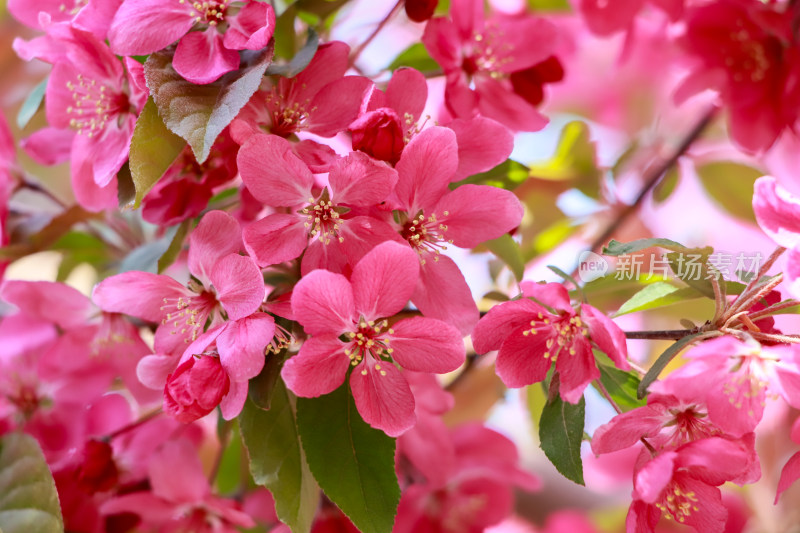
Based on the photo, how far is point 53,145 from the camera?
799mm

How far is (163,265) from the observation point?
755 millimetres

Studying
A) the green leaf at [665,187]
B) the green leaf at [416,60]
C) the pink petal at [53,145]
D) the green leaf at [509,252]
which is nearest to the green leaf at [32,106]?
the pink petal at [53,145]

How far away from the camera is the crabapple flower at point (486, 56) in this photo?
2.51 ft

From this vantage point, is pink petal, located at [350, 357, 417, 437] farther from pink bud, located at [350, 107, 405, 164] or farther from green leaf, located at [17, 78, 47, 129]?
green leaf, located at [17, 78, 47, 129]

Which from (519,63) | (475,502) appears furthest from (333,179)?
(475,502)

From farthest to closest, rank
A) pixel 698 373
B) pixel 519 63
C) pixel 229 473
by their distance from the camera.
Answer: pixel 229 473
pixel 519 63
pixel 698 373

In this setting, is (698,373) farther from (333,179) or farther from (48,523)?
(48,523)

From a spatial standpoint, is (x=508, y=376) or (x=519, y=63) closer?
(x=508, y=376)

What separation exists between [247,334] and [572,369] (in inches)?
10.7

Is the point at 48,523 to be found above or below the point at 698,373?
below

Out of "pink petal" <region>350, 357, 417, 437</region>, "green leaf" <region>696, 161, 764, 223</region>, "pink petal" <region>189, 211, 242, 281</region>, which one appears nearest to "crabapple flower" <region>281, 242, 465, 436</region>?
"pink petal" <region>350, 357, 417, 437</region>

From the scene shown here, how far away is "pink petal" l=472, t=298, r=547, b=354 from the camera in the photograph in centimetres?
62

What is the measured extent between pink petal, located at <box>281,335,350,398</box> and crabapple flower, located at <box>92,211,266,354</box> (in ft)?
0.17

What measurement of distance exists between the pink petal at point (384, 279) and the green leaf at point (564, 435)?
183 millimetres
